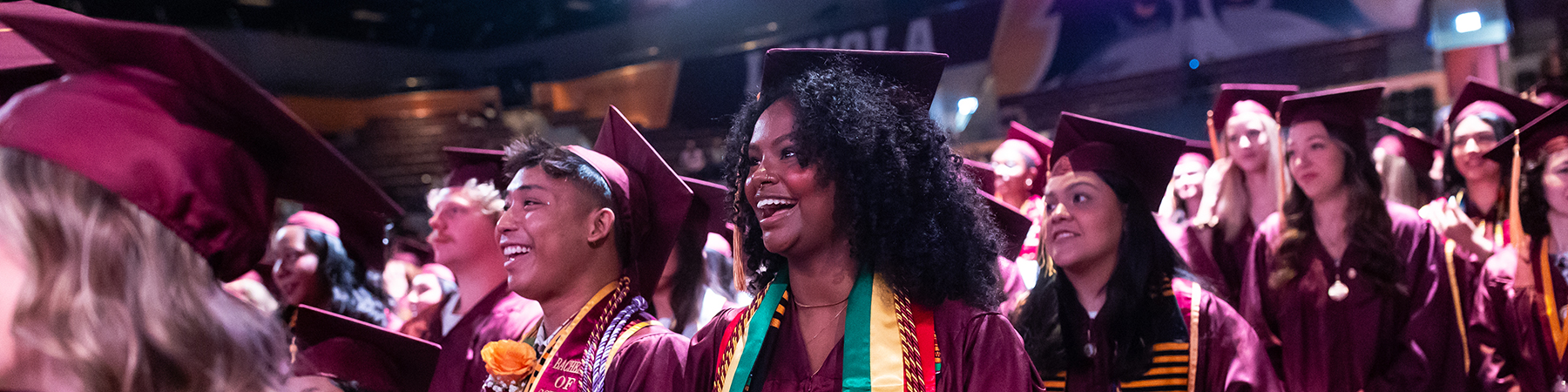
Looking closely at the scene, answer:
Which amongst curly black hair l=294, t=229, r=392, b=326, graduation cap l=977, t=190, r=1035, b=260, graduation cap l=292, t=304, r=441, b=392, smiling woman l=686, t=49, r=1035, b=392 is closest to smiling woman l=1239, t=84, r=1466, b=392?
graduation cap l=977, t=190, r=1035, b=260

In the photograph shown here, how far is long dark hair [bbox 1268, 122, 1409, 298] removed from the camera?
367cm

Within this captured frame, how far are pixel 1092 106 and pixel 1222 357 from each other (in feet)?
30.1

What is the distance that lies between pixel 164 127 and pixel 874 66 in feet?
3.96

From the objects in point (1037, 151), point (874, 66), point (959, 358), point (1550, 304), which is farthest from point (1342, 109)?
point (959, 358)

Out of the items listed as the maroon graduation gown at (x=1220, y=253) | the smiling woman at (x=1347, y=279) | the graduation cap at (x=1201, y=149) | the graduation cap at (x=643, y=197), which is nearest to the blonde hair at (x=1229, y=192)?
the maroon graduation gown at (x=1220, y=253)

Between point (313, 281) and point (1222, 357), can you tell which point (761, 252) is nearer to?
point (1222, 357)

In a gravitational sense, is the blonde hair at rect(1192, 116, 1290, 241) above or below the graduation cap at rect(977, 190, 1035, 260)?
below

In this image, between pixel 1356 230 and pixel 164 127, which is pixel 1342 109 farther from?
pixel 164 127

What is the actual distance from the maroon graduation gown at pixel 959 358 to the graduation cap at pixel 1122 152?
1171mm

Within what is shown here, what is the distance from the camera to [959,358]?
5.67 feet

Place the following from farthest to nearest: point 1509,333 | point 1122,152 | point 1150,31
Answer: point 1150,31 < point 1509,333 < point 1122,152

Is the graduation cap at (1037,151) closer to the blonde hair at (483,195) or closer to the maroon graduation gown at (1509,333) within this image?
the maroon graduation gown at (1509,333)

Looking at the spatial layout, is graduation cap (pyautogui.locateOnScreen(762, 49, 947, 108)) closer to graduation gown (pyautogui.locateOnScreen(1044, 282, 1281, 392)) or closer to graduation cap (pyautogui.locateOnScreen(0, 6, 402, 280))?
graduation cap (pyautogui.locateOnScreen(0, 6, 402, 280))

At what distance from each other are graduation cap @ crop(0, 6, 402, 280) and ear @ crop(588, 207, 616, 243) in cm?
119
